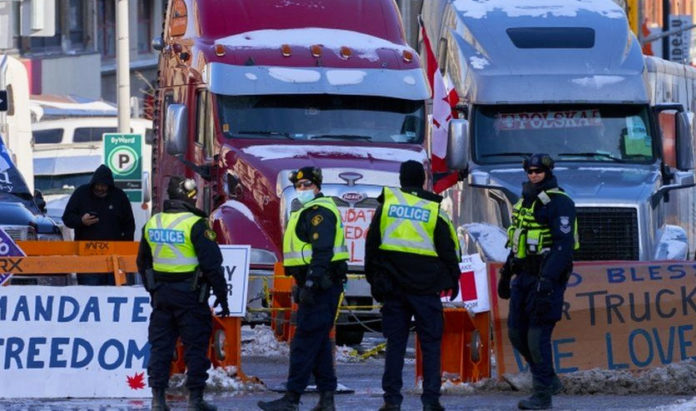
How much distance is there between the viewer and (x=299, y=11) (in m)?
20.7

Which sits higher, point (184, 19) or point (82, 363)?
point (184, 19)

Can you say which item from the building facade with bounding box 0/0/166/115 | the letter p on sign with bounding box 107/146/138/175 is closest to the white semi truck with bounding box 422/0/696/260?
the letter p on sign with bounding box 107/146/138/175

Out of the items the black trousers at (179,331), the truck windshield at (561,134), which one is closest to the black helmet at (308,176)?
the black trousers at (179,331)

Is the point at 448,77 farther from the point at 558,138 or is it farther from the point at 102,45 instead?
the point at 102,45

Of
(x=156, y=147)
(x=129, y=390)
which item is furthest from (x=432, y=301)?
(x=156, y=147)

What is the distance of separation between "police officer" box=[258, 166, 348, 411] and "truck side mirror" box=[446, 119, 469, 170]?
20.6 ft

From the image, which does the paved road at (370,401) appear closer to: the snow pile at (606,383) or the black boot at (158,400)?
the snow pile at (606,383)

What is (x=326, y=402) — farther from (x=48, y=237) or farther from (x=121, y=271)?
(x=48, y=237)

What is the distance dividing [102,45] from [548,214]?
4637cm

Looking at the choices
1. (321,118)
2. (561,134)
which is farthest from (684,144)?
(321,118)

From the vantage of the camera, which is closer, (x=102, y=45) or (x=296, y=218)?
(x=296, y=218)

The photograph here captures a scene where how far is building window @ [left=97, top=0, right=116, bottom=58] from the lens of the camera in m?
59.0

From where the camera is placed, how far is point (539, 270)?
44.9 feet

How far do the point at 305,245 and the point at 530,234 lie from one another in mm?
1614
